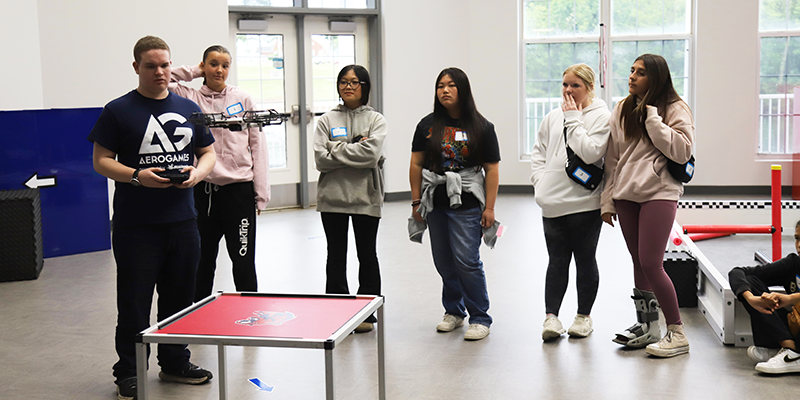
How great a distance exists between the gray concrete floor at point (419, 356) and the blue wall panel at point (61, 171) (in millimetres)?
858

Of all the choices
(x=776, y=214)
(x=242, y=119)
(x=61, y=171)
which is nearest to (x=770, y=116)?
(x=776, y=214)

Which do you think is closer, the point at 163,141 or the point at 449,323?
the point at 163,141

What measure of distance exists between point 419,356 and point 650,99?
5.19ft

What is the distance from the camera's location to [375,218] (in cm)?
381

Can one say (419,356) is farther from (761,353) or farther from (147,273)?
(761,353)

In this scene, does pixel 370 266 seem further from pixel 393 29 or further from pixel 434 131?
pixel 393 29

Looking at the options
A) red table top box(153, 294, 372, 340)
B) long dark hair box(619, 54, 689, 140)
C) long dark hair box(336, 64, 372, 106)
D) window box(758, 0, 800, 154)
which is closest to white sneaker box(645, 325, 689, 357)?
long dark hair box(619, 54, 689, 140)

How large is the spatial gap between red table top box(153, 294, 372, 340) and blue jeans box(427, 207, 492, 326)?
4.15ft

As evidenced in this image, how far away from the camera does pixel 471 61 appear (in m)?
9.38

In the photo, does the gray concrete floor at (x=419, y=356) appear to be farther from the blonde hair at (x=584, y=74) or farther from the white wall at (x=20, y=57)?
the white wall at (x=20, y=57)

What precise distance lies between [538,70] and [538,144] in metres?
5.94

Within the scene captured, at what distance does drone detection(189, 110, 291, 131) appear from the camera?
2771mm

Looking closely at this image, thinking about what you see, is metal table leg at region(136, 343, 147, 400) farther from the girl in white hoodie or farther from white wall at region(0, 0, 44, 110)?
white wall at region(0, 0, 44, 110)

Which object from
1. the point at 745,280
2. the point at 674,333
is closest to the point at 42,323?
the point at 674,333
